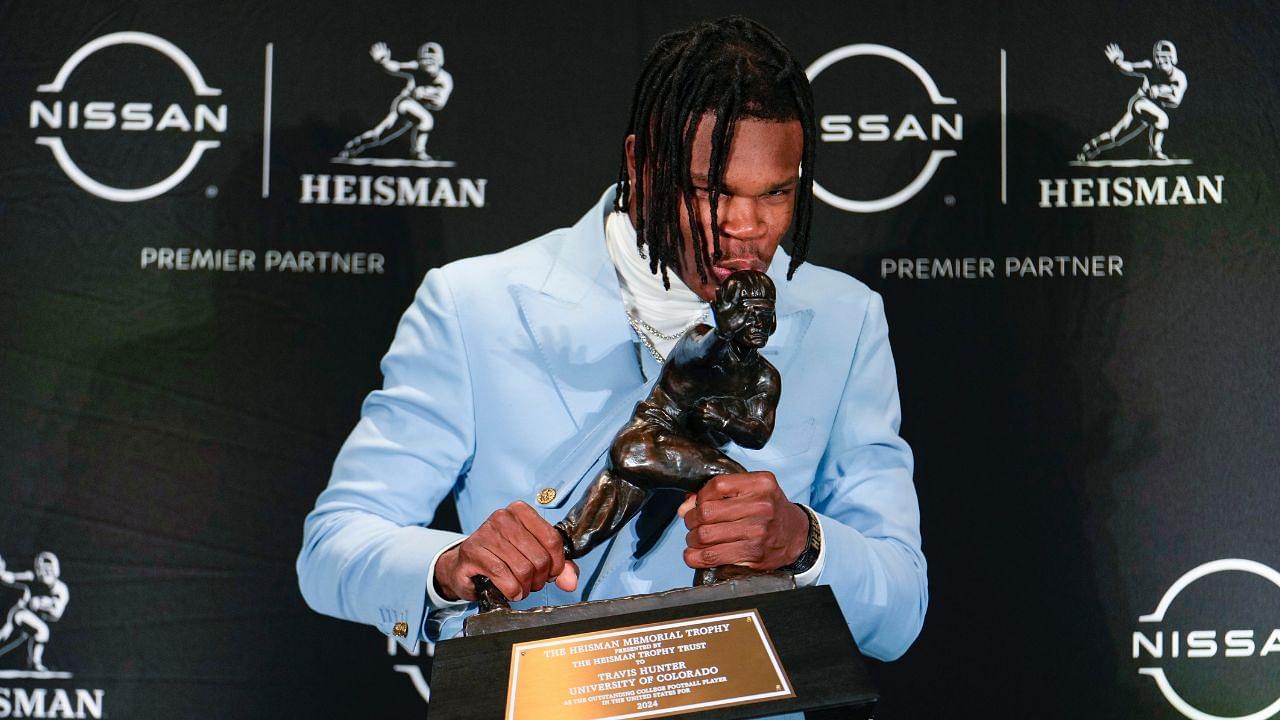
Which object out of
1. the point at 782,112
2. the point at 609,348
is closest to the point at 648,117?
the point at 782,112

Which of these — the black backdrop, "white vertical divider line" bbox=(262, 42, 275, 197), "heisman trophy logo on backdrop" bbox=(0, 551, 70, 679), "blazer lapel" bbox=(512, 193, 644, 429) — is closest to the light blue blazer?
"blazer lapel" bbox=(512, 193, 644, 429)

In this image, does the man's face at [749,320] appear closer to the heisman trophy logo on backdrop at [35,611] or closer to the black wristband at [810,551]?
the black wristband at [810,551]

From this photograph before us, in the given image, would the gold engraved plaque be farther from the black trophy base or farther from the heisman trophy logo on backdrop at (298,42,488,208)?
the heisman trophy logo on backdrop at (298,42,488,208)

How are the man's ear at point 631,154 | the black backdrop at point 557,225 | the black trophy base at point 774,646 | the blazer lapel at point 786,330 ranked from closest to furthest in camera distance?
1. the black trophy base at point 774,646
2. the man's ear at point 631,154
3. the blazer lapel at point 786,330
4. the black backdrop at point 557,225

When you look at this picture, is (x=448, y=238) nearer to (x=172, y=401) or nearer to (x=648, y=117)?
(x=172, y=401)

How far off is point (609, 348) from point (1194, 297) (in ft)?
3.70

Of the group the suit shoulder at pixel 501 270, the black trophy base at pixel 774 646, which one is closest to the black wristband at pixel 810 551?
the black trophy base at pixel 774 646

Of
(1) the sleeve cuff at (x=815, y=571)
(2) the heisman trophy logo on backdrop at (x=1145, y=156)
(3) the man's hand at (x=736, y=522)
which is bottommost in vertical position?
(1) the sleeve cuff at (x=815, y=571)

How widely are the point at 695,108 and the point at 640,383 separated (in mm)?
388

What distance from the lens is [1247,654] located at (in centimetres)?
226

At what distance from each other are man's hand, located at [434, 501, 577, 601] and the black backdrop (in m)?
0.89

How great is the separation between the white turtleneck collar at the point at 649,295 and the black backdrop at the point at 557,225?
547 mm

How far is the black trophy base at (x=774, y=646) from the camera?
4.20ft

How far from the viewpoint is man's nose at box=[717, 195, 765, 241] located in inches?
62.1
